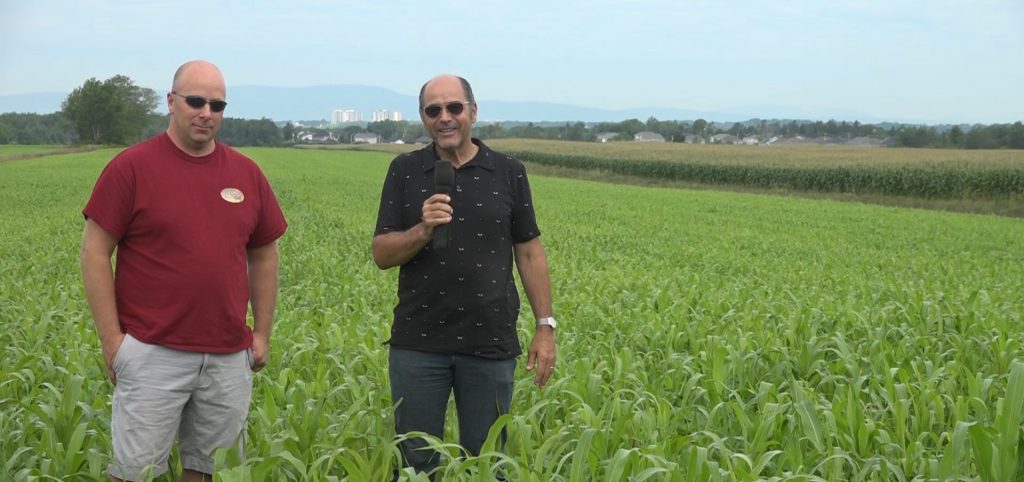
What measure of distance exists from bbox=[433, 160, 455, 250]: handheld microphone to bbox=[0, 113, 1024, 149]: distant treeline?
82662 mm

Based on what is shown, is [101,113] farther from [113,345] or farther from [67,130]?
[113,345]

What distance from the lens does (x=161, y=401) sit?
3580 millimetres

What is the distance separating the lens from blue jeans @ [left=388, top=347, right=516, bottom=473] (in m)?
4.03

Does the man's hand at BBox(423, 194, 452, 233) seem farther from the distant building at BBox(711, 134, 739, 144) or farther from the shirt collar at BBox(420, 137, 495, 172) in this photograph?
the distant building at BBox(711, 134, 739, 144)

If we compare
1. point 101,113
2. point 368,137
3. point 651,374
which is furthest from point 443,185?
point 368,137

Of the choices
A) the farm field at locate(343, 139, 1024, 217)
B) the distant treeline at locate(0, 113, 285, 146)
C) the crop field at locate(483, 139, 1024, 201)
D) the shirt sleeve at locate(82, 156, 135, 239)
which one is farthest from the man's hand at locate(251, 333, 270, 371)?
the distant treeline at locate(0, 113, 285, 146)

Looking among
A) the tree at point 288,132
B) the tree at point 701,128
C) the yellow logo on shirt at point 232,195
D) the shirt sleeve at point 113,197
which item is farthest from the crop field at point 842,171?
the tree at point 288,132

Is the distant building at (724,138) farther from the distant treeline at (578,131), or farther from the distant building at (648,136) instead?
the distant building at (648,136)

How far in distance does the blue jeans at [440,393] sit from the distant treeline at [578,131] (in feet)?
270

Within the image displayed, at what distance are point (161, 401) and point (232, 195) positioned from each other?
754mm

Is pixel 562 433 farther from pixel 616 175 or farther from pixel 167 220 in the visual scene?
pixel 616 175

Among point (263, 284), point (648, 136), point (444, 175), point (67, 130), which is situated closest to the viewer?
point (444, 175)

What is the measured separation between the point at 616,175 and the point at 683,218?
122ft

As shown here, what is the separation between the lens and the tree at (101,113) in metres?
107
